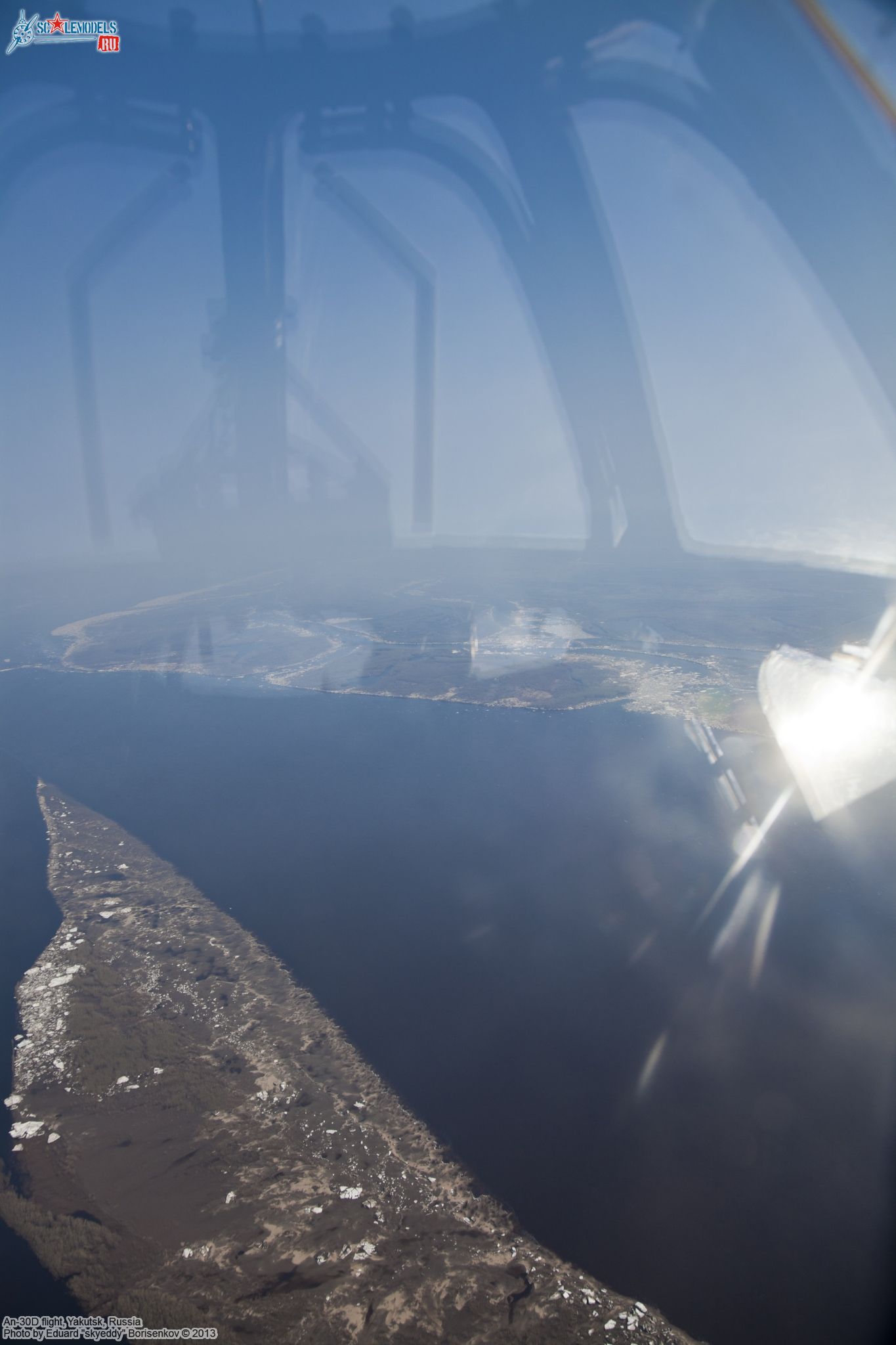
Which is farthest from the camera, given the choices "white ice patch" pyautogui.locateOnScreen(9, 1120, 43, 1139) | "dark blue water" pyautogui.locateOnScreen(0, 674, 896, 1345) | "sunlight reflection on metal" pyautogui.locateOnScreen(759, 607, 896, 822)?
"sunlight reflection on metal" pyautogui.locateOnScreen(759, 607, 896, 822)

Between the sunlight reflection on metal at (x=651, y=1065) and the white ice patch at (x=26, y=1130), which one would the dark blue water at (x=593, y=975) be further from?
the white ice patch at (x=26, y=1130)

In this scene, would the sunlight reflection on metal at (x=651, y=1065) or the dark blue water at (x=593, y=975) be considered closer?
the dark blue water at (x=593, y=975)

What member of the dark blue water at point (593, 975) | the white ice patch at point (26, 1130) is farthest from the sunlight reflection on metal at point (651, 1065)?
the white ice patch at point (26, 1130)

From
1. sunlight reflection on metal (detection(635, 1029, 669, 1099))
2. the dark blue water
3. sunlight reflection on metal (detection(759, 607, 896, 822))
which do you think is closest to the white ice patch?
the dark blue water

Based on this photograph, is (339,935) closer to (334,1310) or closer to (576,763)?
(334,1310)

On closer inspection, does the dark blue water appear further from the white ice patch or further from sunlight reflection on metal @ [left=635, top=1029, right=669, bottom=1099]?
the white ice patch

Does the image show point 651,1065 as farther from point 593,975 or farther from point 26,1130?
point 26,1130

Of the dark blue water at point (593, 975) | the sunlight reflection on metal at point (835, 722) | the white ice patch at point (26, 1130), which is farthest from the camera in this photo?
the sunlight reflection on metal at point (835, 722)
